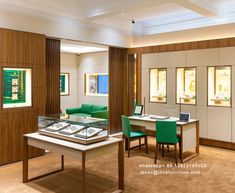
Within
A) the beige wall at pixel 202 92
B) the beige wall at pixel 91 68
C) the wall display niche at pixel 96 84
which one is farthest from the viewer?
the wall display niche at pixel 96 84

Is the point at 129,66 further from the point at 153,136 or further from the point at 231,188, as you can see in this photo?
the point at 231,188

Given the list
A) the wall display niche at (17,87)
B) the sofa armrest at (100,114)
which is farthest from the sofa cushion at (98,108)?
the wall display niche at (17,87)

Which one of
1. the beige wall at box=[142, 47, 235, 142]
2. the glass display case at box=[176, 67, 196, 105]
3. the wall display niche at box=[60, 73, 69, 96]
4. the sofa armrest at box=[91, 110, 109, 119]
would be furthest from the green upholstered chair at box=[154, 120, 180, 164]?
the wall display niche at box=[60, 73, 69, 96]

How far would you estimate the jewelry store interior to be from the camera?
12.6ft

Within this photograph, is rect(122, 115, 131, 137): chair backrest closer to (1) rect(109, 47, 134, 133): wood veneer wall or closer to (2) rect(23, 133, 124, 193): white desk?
(2) rect(23, 133, 124, 193): white desk

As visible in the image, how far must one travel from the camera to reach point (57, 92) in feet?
19.6

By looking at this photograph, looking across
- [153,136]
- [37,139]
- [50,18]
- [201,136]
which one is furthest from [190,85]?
[37,139]

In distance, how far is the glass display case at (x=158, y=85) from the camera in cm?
717

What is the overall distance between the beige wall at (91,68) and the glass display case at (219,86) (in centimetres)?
477

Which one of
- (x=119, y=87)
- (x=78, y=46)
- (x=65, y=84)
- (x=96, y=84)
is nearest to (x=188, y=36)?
(x=119, y=87)

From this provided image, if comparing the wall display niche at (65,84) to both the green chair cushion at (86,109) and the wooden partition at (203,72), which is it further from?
the wooden partition at (203,72)

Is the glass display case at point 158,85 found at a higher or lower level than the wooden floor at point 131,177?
higher

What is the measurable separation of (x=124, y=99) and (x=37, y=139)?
4387 millimetres

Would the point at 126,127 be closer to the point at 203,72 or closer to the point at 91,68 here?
the point at 203,72
